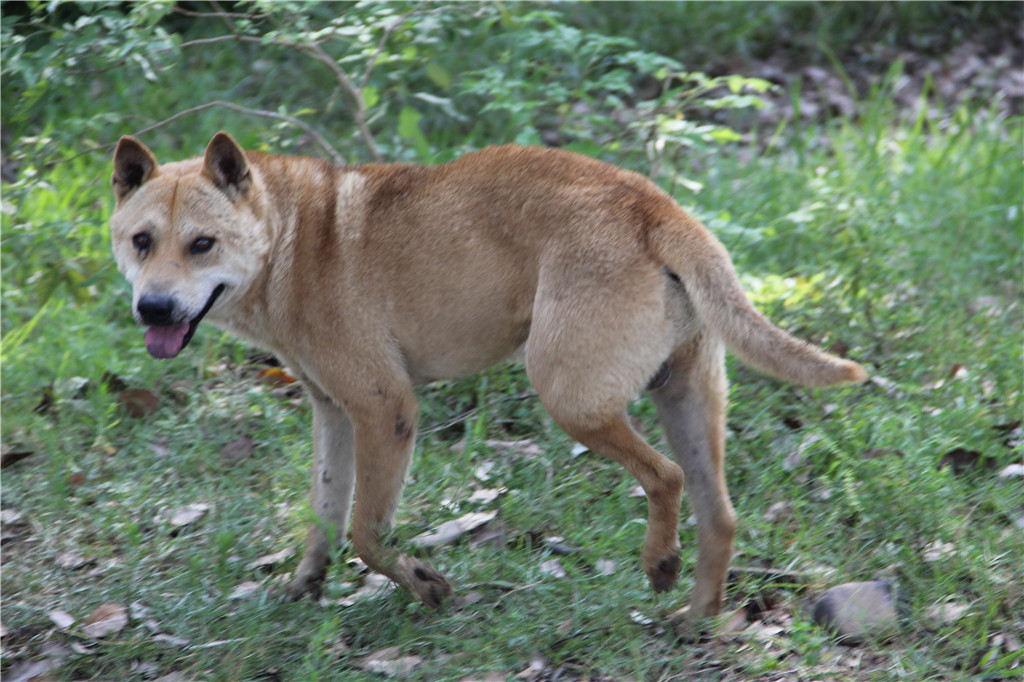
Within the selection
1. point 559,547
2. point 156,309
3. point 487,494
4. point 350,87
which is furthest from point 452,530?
point 350,87

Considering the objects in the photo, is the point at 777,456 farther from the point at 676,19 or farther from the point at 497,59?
the point at 676,19

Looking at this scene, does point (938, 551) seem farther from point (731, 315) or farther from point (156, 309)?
point (156, 309)

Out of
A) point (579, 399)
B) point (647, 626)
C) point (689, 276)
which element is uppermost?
point (689, 276)

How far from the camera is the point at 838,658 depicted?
3184 mm

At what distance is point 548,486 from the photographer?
13.3 ft

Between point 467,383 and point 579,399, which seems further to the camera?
point 467,383

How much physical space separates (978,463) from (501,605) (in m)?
2.04

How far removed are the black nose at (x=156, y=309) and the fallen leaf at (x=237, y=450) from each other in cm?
120

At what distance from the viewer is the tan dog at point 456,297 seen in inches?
125

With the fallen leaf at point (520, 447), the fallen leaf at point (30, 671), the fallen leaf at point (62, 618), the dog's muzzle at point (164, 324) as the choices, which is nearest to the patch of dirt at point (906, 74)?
the fallen leaf at point (520, 447)

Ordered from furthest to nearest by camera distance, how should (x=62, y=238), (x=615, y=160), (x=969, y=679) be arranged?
(x=615, y=160)
(x=62, y=238)
(x=969, y=679)

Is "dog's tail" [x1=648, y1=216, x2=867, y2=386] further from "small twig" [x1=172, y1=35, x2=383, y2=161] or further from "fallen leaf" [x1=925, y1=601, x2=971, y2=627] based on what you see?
"small twig" [x1=172, y1=35, x2=383, y2=161]

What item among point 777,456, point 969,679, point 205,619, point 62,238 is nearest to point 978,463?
point 777,456

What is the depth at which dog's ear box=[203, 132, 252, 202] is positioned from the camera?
135 inches
